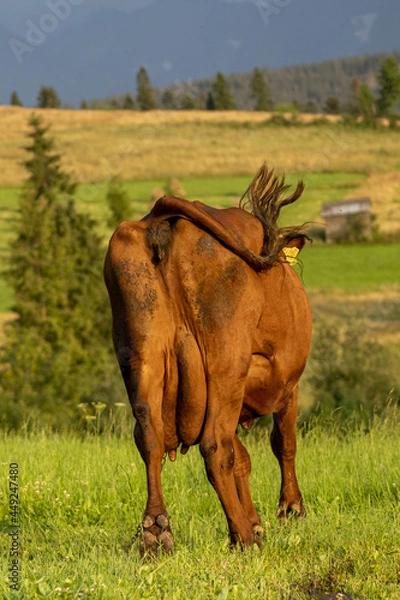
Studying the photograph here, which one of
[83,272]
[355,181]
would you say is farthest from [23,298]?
[355,181]

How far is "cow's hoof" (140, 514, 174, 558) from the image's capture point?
5258mm

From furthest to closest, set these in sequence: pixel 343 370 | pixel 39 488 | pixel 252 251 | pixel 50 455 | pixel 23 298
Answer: pixel 23 298
pixel 343 370
pixel 50 455
pixel 39 488
pixel 252 251

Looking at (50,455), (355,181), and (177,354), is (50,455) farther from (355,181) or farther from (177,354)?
(355,181)

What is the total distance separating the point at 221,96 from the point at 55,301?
121056 mm

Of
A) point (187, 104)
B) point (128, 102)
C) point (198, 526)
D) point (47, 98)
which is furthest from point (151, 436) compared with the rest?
point (128, 102)

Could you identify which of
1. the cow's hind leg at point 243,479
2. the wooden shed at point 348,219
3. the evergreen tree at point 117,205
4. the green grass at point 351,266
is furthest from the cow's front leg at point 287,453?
the wooden shed at point 348,219

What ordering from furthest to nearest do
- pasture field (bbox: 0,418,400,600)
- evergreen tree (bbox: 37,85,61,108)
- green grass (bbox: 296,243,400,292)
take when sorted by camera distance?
evergreen tree (bbox: 37,85,61,108) → green grass (bbox: 296,243,400,292) → pasture field (bbox: 0,418,400,600)

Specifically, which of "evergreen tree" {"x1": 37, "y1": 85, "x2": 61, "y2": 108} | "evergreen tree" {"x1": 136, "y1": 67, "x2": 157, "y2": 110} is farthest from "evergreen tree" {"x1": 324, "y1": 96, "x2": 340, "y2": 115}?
"evergreen tree" {"x1": 37, "y1": 85, "x2": 61, "y2": 108}

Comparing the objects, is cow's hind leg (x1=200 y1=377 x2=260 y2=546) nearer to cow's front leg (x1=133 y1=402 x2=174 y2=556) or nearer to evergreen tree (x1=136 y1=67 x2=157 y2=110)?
cow's front leg (x1=133 y1=402 x2=174 y2=556)

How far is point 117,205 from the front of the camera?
221ft

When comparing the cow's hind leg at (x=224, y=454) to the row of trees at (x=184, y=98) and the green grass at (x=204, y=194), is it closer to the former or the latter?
the green grass at (x=204, y=194)

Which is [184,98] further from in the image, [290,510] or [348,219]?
[290,510]

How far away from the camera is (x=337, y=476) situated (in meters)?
7.43

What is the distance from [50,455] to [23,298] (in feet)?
121
